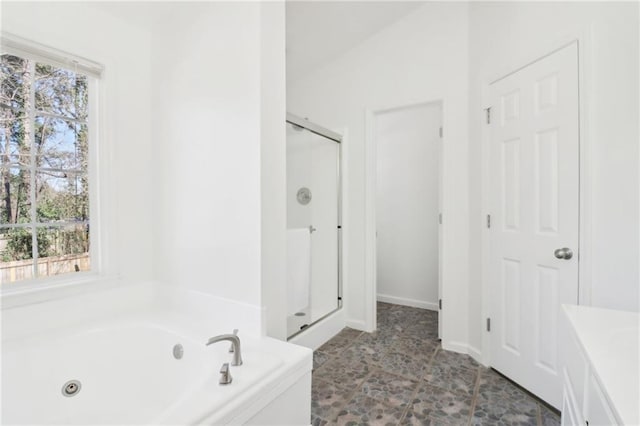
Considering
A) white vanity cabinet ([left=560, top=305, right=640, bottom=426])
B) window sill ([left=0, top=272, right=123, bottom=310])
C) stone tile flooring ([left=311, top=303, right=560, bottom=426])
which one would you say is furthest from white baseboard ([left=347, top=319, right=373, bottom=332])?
window sill ([left=0, top=272, right=123, bottom=310])

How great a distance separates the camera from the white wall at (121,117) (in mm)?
1717

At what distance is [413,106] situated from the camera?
2.63m

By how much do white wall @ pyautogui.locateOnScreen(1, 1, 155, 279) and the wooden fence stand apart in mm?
146

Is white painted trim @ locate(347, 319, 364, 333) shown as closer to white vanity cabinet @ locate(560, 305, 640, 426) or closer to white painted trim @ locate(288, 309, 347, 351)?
white painted trim @ locate(288, 309, 347, 351)

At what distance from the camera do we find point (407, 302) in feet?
11.7

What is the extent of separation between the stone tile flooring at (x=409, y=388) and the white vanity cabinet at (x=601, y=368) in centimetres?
66

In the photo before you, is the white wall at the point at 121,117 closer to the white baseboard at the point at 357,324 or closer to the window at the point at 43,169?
the window at the point at 43,169

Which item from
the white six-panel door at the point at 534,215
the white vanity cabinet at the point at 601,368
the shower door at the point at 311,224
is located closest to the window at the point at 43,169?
the shower door at the point at 311,224

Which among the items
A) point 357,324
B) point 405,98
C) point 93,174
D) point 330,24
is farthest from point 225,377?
point 330,24

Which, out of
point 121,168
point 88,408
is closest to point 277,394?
point 88,408

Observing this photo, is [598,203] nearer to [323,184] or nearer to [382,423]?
[382,423]

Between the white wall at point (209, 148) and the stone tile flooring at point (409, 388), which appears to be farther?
the stone tile flooring at point (409, 388)

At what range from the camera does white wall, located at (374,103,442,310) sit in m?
3.41

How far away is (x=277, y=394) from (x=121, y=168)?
62.3 inches
